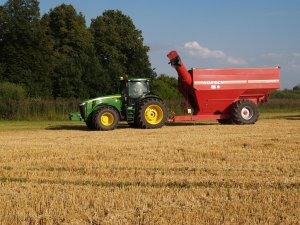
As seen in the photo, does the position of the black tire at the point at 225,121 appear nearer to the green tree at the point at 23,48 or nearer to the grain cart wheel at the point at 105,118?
the grain cart wheel at the point at 105,118

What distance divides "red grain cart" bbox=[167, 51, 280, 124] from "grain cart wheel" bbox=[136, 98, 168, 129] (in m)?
0.57

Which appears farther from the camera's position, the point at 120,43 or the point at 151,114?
the point at 120,43

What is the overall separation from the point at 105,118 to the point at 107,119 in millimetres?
79

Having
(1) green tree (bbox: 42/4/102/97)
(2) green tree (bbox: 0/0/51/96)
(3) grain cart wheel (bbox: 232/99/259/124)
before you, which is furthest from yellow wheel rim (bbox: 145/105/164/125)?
(2) green tree (bbox: 0/0/51/96)

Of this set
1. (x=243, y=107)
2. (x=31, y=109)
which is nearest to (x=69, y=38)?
(x=31, y=109)

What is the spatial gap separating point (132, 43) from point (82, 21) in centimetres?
596

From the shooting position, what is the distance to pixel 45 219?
18.4ft

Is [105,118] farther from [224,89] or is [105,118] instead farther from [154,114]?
[224,89]

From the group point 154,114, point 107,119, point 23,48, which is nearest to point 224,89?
point 154,114

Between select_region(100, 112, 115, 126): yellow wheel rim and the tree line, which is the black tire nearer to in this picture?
select_region(100, 112, 115, 126): yellow wheel rim

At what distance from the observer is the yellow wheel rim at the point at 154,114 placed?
18.2 metres

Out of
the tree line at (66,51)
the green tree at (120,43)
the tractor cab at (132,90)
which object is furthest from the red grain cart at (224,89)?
the green tree at (120,43)

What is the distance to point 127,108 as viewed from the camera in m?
18.0

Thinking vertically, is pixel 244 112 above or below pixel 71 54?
below
